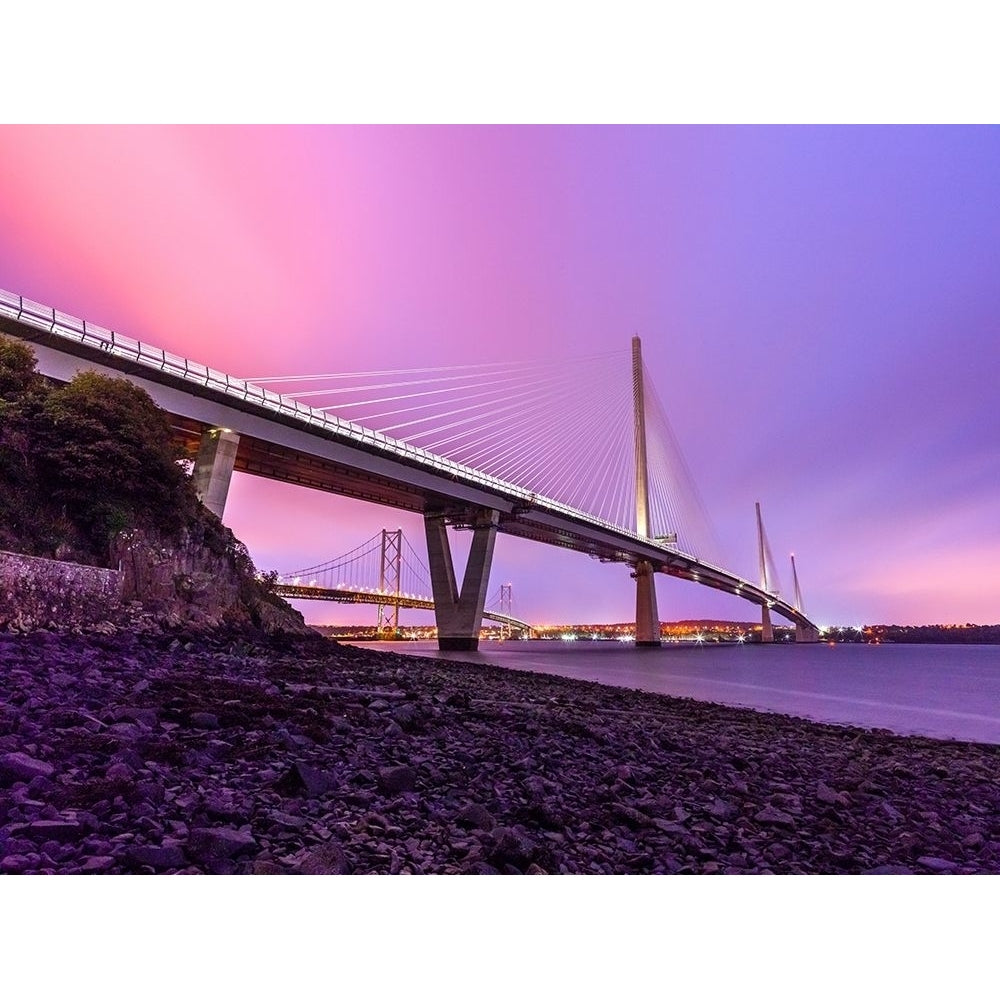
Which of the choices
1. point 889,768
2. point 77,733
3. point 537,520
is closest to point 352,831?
point 77,733

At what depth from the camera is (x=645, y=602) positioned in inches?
2400

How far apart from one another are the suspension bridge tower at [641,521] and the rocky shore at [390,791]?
47837 millimetres

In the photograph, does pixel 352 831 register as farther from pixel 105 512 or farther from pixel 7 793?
pixel 105 512

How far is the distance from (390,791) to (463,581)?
37583 millimetres

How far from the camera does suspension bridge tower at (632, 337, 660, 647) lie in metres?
54.6

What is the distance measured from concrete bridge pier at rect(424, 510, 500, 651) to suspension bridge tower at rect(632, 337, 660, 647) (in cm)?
1857

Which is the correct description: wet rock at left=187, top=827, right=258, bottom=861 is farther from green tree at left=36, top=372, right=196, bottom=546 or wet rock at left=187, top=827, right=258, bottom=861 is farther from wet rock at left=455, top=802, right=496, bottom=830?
green tree at left=36, top=372, right=196, bottom=546

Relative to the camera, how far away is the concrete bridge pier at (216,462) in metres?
21.7

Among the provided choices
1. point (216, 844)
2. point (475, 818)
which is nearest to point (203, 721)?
point (216, 844)

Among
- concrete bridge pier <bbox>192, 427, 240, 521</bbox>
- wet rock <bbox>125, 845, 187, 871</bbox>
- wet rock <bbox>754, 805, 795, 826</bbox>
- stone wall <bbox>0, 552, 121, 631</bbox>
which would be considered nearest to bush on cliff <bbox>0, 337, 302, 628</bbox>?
stone wall <bbox>0, 552, 121, 631</bbox>

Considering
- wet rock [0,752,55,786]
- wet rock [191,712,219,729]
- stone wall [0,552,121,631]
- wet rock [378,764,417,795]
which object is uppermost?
stone wall [0,552,121,631]

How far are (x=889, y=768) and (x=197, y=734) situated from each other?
783cm

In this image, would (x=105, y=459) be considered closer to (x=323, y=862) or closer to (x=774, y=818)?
(x=323, y=862)

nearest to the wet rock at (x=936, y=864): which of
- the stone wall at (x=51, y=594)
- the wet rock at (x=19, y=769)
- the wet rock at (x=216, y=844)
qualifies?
the wet rock at (x=216, y=844)
